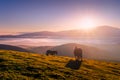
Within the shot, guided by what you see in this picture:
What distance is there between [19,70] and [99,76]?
13721 millimetres

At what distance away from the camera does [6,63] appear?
35219mm

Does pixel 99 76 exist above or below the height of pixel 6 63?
below

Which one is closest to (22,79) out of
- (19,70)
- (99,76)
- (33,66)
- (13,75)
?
(13,75)

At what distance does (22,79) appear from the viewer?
28953 millimetres

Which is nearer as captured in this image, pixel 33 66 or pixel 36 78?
pixel 36 78

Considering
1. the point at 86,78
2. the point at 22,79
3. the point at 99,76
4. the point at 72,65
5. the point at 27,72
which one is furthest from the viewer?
the point at 72,65

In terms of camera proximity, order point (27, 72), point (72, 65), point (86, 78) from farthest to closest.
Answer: point (72, 65)
point (86, 78)
point (27, 72)

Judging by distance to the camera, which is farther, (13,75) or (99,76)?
(99,76)

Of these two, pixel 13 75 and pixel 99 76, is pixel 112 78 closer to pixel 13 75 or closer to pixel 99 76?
pixel 99 76

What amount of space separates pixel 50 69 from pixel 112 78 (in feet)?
35.6

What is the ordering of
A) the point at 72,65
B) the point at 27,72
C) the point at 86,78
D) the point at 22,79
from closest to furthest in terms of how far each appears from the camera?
the point at 22,79, the point at 27,72, the point at 86,78, the point at 72,65

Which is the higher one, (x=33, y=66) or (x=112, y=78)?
(x=33, y=66)

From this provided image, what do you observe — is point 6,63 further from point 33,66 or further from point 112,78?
point 112,78

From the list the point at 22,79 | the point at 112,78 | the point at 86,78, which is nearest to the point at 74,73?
the point at 86,78
